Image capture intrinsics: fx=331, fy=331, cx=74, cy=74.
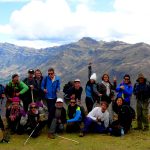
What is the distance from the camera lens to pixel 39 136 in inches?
832

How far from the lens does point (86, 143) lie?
763 inches

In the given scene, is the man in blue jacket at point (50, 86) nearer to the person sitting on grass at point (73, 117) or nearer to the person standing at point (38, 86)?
the person standing at point (38, 86)

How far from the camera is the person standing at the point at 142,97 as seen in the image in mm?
21469

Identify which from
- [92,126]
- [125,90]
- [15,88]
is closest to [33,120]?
[15,88]

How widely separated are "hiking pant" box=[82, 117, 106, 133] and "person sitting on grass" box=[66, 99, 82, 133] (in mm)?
635

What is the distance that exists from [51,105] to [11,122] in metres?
2.91

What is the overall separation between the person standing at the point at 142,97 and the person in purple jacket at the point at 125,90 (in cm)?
38

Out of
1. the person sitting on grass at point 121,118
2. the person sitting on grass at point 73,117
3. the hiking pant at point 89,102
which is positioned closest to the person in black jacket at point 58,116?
the person sitting on grass at point 73,117

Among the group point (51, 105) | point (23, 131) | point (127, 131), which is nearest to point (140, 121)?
point (127, 131)

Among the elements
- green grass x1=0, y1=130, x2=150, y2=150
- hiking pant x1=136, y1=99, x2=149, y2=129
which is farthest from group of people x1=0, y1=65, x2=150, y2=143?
green grass x1=0, y1=130, x2=150, y2=150

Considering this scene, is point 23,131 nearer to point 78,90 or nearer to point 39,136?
point 39,136

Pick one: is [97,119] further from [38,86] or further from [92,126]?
[38,86]

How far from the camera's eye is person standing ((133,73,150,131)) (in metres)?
21.5

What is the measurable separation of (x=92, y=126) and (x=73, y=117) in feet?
4.52
